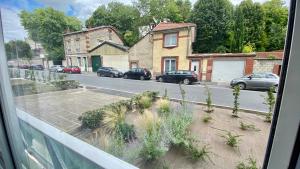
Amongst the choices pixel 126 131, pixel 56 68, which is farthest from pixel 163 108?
pixel 56 68

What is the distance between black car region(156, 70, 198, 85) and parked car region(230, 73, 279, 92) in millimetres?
150

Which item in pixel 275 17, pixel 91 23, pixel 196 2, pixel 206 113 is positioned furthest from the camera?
pixel 91 23

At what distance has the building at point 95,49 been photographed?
2.63 feet

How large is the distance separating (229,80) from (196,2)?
0.29m

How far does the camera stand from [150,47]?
74cm

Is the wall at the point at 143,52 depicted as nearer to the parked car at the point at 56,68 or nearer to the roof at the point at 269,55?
the roof at the point at 269,55

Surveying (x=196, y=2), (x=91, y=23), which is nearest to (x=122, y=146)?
(x=91, y=23)

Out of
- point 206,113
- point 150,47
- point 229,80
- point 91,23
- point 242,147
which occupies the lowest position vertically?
point 242,147

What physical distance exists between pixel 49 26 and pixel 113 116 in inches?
25.9

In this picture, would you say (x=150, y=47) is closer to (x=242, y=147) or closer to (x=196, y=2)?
(x=196, y=2)

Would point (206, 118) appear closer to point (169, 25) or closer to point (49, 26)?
point (169, 25)

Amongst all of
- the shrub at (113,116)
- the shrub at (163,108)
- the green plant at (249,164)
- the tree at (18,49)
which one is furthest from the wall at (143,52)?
the tree at (18,49)

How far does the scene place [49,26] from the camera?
1004mm

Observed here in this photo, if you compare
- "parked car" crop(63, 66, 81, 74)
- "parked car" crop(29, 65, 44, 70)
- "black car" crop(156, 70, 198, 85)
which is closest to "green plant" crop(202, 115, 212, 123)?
"black car" crop(156, 70, 198, 85)
